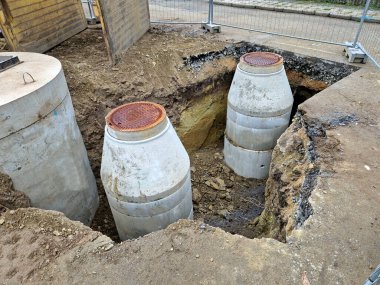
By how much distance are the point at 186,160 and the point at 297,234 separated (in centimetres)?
175

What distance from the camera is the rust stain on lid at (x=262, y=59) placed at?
5773 millimetres

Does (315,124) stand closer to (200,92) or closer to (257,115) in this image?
(257,115)

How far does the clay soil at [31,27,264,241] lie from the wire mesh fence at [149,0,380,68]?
227 centimetres

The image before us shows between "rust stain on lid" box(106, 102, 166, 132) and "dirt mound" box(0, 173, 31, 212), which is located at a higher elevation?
"rust stain on lid" box(106, 102, 166, 132)

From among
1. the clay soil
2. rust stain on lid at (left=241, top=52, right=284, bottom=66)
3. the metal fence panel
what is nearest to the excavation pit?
the clay soil

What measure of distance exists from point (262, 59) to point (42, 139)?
4.24m

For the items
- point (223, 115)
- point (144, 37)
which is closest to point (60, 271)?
point (223, 115)

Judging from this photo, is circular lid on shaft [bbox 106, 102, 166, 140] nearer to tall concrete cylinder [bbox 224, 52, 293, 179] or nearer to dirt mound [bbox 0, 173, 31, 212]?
dirt mound [bbox 0, 173, 31, 212]

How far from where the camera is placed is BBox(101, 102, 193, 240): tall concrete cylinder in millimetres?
3707

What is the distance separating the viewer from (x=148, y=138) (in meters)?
3.70

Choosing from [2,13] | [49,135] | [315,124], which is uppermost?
[2,13]

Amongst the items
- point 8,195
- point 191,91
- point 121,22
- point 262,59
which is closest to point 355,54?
point 262,59

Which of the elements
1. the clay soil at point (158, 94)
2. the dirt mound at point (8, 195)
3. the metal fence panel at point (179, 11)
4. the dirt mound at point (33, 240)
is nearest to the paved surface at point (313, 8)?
the metal fence panel at point (179, 11)

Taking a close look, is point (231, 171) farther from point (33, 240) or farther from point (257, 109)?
point (33, 240)
